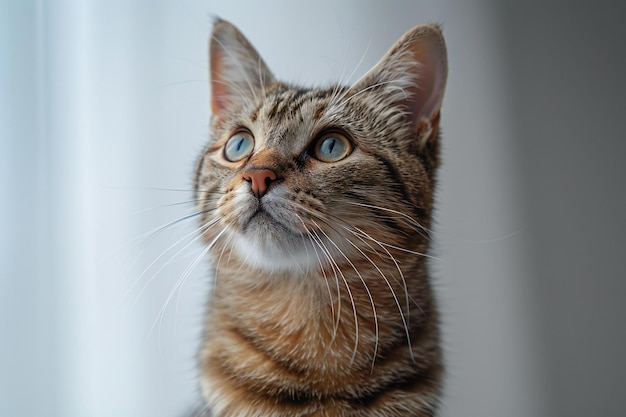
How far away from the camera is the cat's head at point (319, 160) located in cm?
73

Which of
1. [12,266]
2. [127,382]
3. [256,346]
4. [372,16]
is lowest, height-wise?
[127,382]

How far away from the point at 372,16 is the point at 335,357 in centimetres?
73

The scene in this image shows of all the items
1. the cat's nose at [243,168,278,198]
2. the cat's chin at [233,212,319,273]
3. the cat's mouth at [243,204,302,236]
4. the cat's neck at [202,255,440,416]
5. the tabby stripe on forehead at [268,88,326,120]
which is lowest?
the cat's neck at [202,255,440,416]

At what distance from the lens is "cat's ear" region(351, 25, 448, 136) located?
0.86m

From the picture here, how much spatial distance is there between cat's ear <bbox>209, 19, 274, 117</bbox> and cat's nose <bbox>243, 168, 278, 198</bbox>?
0.89ft

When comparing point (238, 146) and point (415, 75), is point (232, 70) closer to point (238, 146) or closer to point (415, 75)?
point (238, 146)

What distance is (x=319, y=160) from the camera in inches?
32.0

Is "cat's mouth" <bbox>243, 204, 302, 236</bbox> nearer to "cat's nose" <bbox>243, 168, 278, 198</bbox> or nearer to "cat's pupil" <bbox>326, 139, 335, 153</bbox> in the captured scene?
"cat's nose" <bbox>243, 168, 278, 198</bbox>

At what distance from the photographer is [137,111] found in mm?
974

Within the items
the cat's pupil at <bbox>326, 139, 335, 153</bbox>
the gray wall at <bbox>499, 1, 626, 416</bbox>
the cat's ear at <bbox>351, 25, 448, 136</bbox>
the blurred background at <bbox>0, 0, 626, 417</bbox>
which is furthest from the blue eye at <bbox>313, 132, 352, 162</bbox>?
the gray wall at <bbox>499, 1, 626, 416</bbox>

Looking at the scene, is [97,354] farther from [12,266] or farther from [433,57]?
[433,57]

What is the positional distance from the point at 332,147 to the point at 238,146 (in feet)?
0.59

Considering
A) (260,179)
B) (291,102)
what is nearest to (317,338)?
(260,179)

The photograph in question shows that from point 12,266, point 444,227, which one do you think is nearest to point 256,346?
point 12,266
